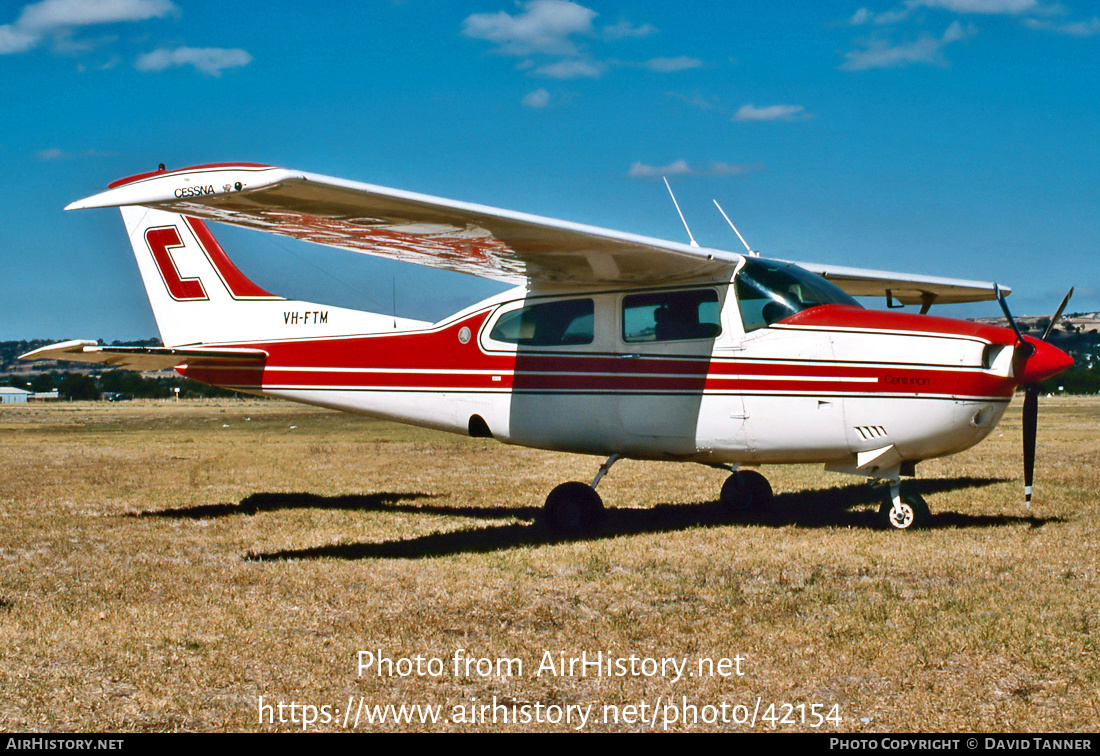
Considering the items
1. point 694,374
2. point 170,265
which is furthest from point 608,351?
point 170,265

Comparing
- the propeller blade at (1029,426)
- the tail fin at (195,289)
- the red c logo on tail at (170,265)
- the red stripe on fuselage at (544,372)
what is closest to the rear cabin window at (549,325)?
the red stripe on fuselage at (544,372)

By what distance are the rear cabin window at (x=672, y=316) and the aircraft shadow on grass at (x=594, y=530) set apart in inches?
75.9

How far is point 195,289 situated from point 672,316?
21.3 feet

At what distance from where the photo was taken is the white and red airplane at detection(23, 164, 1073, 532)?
777 cm

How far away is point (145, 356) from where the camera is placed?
36.9ft

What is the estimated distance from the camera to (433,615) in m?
6.03

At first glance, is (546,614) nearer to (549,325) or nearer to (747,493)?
(549,325)

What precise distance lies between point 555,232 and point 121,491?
838 centimetres

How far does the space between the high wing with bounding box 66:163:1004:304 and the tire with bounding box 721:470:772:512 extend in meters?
2.81

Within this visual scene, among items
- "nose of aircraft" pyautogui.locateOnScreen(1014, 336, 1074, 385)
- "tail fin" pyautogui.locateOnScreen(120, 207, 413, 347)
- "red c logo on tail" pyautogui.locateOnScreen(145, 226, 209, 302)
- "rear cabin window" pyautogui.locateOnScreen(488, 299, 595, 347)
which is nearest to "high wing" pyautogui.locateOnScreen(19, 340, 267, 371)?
"tail fin" pyautogui.locateOnScreen(120, 207, 413, 347)

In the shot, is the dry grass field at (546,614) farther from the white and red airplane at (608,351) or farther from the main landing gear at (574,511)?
the white and red airplane at (608,351)

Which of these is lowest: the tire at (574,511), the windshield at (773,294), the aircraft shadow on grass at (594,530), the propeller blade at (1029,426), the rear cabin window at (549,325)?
the aircraft shadow on grass at (594,530)

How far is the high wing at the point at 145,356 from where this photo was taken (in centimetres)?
1083

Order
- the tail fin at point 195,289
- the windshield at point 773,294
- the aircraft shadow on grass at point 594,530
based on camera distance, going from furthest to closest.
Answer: the tail fin at point 195,289 → the aircraft shadow on grass at point 594,530 → the windshield at point 773,294
